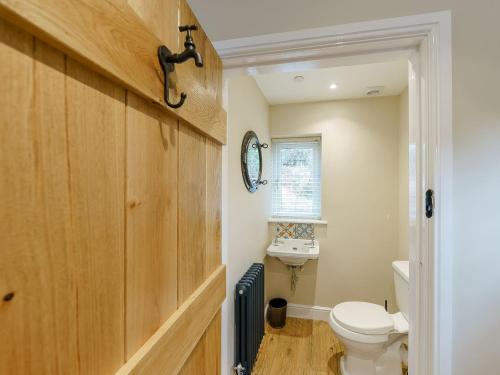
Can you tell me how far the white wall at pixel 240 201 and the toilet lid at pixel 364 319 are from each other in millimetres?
791

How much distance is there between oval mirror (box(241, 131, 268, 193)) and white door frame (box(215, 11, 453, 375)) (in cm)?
100

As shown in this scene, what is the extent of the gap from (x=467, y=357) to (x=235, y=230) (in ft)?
4.02

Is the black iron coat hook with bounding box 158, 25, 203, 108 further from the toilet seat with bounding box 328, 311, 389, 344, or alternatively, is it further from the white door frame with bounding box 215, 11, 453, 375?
the toilet seat with bounding box 328, 311, 389, 344

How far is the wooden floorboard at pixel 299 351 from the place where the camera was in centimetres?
183

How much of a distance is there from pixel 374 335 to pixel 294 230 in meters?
1.21

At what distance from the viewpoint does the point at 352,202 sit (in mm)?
2473

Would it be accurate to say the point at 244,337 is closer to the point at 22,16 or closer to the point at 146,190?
the point at 146,190

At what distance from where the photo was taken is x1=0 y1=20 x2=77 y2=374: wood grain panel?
0.26 m

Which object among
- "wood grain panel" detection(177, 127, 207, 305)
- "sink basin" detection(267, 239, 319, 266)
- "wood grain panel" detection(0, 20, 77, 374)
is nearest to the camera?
"wood grain panel" detection(0, 20, 77, 374)

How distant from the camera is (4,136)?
0.26 m

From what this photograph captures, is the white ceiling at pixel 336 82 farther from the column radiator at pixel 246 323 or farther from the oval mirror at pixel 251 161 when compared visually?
the column radiator at pixel 246 323

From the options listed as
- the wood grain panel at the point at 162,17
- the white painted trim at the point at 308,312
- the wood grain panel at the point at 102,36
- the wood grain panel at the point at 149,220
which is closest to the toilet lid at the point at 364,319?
the white painted trim at the point at 308,312

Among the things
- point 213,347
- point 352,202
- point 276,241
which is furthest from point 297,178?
point 213,347

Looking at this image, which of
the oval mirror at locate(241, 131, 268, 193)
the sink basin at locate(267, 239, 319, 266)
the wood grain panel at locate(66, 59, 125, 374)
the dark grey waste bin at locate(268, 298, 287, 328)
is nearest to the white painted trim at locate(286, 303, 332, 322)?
the dark grey waste bin at locate(268, 298, 287, 328)
